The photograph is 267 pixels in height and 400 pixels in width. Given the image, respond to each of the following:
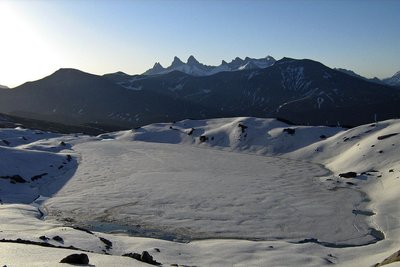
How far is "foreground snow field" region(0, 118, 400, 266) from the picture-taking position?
100 ft

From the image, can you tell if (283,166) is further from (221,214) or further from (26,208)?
(26,208)

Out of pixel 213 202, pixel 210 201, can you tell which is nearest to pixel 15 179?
pixel 210 201

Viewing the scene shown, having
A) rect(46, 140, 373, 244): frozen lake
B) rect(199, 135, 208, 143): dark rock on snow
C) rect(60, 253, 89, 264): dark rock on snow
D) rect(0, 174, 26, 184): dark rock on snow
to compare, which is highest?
rect(199, 135, 208, 143): dark rock on snow

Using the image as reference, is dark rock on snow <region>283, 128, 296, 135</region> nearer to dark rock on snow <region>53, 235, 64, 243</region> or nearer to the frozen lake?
the frozen lake

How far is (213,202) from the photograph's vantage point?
162ft

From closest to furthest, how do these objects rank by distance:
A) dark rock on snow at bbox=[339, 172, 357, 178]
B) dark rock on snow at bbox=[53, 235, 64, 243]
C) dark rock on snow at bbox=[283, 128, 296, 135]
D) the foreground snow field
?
dark rock on snow at bbox=[53, 235, 64, 243] → the foreground snow field → dark rock on snow at bbox=[339, 172, 357, 178] → dark rock on snow at bbox=[283, 128, 296, 135]

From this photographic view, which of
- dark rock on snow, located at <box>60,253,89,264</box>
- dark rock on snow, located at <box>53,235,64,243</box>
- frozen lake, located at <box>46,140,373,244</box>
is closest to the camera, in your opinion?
dark rock on snow, located at <box>60,253,89,264</box>

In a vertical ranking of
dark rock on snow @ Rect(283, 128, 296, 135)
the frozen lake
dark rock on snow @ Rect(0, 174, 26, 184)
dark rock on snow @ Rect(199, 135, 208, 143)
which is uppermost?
dark rock on snow @ Rect(283, 128, 296, 135)

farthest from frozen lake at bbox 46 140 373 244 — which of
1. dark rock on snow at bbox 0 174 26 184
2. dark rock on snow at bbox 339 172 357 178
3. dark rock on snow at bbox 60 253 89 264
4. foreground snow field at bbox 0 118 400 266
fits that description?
dark rock on snow at bbox 60 253 89 264

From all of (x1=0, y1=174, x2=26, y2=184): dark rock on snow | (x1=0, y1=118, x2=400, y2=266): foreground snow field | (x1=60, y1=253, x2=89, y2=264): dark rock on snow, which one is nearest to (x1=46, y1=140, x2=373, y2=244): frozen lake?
(x1=0, y1=118, x2=400, y2=266): foreground snow field

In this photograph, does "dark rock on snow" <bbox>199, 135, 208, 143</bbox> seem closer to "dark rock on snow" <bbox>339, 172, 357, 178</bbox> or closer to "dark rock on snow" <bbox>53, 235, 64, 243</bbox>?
"dark rock on snow" <bbox>339, 172, 357, 178</bbox>

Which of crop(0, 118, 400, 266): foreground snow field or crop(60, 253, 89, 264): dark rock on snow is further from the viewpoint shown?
crop(0, 118, 400, 266): foreground snow field

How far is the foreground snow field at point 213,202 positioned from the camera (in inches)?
1205

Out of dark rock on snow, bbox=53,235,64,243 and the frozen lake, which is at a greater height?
dark rock on snow, bbox=53,235,64,243
